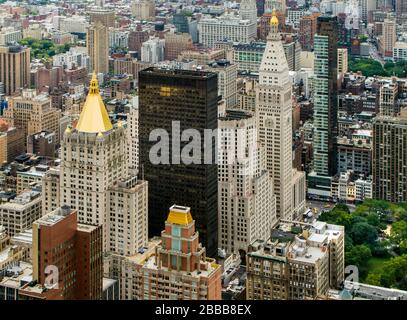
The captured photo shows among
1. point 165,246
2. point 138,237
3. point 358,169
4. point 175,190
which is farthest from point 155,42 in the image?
point 165,246

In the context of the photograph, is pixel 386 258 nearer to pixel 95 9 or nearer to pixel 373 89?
pixel 373 89

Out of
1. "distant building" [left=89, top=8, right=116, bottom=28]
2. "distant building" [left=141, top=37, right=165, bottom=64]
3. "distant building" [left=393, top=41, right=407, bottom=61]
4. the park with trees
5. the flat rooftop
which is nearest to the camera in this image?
the park with trees

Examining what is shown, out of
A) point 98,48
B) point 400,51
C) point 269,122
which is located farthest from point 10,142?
point 400,51

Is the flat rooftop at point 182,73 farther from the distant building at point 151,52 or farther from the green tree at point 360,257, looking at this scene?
the distant building at point 151,52

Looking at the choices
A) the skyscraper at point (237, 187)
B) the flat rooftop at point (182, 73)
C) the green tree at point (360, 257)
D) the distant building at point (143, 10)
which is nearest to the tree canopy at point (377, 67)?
the distant building at point (143, 10)

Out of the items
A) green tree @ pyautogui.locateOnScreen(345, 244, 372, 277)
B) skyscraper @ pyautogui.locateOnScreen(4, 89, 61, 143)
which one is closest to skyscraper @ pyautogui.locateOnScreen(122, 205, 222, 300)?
green tree @ pyautogui.locateOnScreen(345, 244, 372, 277)

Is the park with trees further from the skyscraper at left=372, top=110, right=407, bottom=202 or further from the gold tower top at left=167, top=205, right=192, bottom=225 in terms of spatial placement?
the gold tower top at left=167, top=205, right=192, bottom=225
